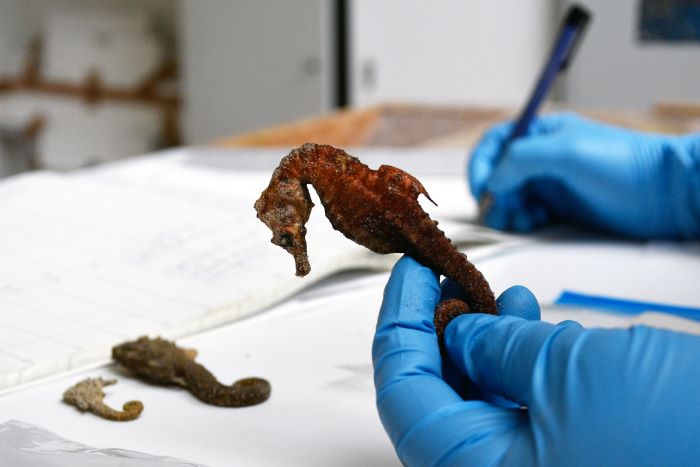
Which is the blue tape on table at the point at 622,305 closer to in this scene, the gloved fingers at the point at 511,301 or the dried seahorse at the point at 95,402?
the gloved fingers at the point at 511,301

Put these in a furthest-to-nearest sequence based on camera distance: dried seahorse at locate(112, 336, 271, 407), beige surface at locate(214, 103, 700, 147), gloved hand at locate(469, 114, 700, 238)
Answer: beige surface at locate(214, 103, 700, 147) → gloved hand at locate(469, 114, 700, 238) → dried seahorse at locate(112, 336, 271, 407)

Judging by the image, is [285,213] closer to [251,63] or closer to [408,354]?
[408,354]

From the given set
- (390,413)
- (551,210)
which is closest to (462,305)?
(390,413)

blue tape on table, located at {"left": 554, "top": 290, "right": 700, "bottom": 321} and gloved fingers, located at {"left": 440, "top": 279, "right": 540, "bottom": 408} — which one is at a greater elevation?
gloved fingers, located at {"left": 440, "top": 279, "right": 540, "bottom": 408}

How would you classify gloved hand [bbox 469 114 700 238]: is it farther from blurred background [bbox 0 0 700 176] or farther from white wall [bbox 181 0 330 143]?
white wall [bbox 181 0 330 143]

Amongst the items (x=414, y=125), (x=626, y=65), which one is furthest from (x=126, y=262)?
(x=626, y=65)

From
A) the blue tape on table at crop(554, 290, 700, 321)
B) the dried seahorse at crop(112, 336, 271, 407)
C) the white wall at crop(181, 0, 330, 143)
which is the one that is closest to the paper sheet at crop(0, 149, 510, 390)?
the dried seahorse at crop(112, 336, 271, 407)

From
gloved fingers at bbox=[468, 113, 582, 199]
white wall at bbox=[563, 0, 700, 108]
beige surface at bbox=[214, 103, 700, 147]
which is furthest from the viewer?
white wall at bbox=[563, 0, 700, 108]
